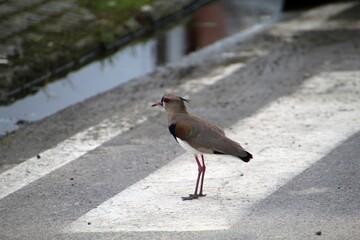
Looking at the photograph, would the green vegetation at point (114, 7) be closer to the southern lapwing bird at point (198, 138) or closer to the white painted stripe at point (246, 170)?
the white painted stripe at point (246, 170)

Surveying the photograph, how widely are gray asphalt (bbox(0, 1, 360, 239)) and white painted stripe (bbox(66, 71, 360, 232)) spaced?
0.42 feet

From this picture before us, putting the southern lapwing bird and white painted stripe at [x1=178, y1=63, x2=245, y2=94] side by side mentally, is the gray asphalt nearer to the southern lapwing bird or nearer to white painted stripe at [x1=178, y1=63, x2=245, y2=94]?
white painted stripe at [x1=178, y1=63, x2=245, y2=94]

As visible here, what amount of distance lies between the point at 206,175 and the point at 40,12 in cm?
729

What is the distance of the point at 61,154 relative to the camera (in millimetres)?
8617

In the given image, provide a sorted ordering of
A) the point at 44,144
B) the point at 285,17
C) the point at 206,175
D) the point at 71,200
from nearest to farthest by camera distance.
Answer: the point at 71,200, the point at 206,175, the point at 44,144, the point at 285,17

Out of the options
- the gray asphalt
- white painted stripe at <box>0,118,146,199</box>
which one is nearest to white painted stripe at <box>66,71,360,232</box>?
the gray asphalt

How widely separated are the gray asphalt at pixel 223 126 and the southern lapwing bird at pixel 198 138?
0.50 metres

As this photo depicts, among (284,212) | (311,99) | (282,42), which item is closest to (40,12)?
(282,42)

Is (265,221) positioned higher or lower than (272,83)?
higher

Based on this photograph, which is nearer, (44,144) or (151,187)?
(151,187)

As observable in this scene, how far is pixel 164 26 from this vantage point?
49.4 feet

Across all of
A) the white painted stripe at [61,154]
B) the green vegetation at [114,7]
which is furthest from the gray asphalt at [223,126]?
the green vegetation at [114,7]

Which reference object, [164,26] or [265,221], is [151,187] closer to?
[265,221]

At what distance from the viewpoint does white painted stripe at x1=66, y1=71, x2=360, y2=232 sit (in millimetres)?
6695
